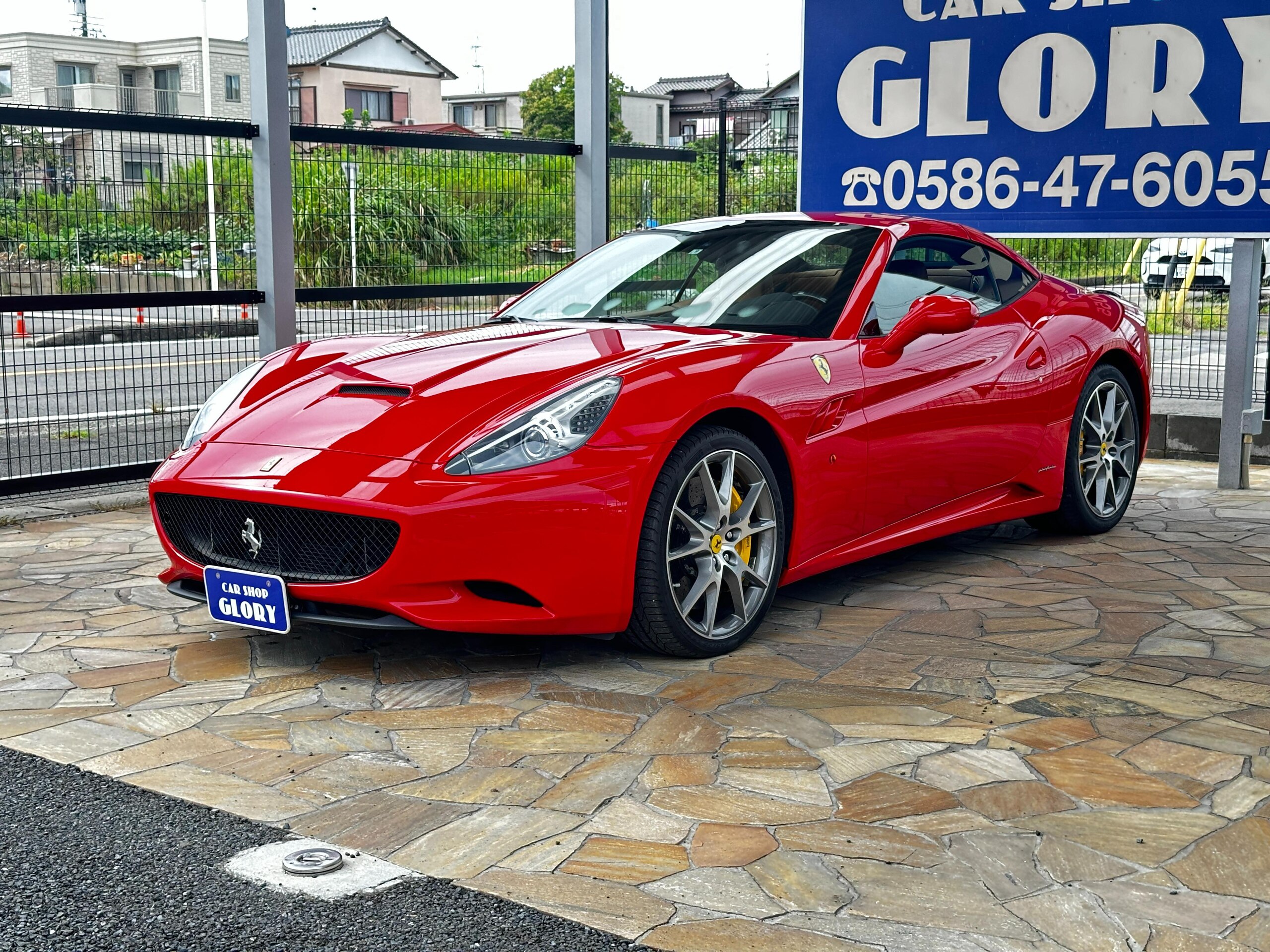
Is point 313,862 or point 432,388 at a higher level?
point 432,388

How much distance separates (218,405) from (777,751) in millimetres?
2256

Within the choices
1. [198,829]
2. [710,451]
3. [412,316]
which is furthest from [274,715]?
[412,316]

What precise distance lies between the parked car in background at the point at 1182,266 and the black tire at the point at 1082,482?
8.98 ft

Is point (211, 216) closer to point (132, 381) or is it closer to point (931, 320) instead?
point (132, 381)

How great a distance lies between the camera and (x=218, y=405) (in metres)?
4.59

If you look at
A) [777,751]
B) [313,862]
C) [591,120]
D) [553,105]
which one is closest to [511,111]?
[553,105]

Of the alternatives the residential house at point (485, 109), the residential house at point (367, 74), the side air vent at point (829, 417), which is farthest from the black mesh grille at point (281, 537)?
the residential house at point (485, 109)

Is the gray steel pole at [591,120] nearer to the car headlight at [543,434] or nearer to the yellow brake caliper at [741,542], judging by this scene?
→ the yellow brake caliper at [741,542]

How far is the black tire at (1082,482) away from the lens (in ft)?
19.3

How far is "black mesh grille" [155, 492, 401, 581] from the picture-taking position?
3.81 m

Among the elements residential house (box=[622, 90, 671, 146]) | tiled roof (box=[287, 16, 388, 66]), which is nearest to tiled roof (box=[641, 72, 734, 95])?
residential house (box=[622, 90, 671, 146])

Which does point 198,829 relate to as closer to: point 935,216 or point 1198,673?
point 1198,673

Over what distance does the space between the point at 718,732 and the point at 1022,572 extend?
2351 mm

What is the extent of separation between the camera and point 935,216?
8.45m
